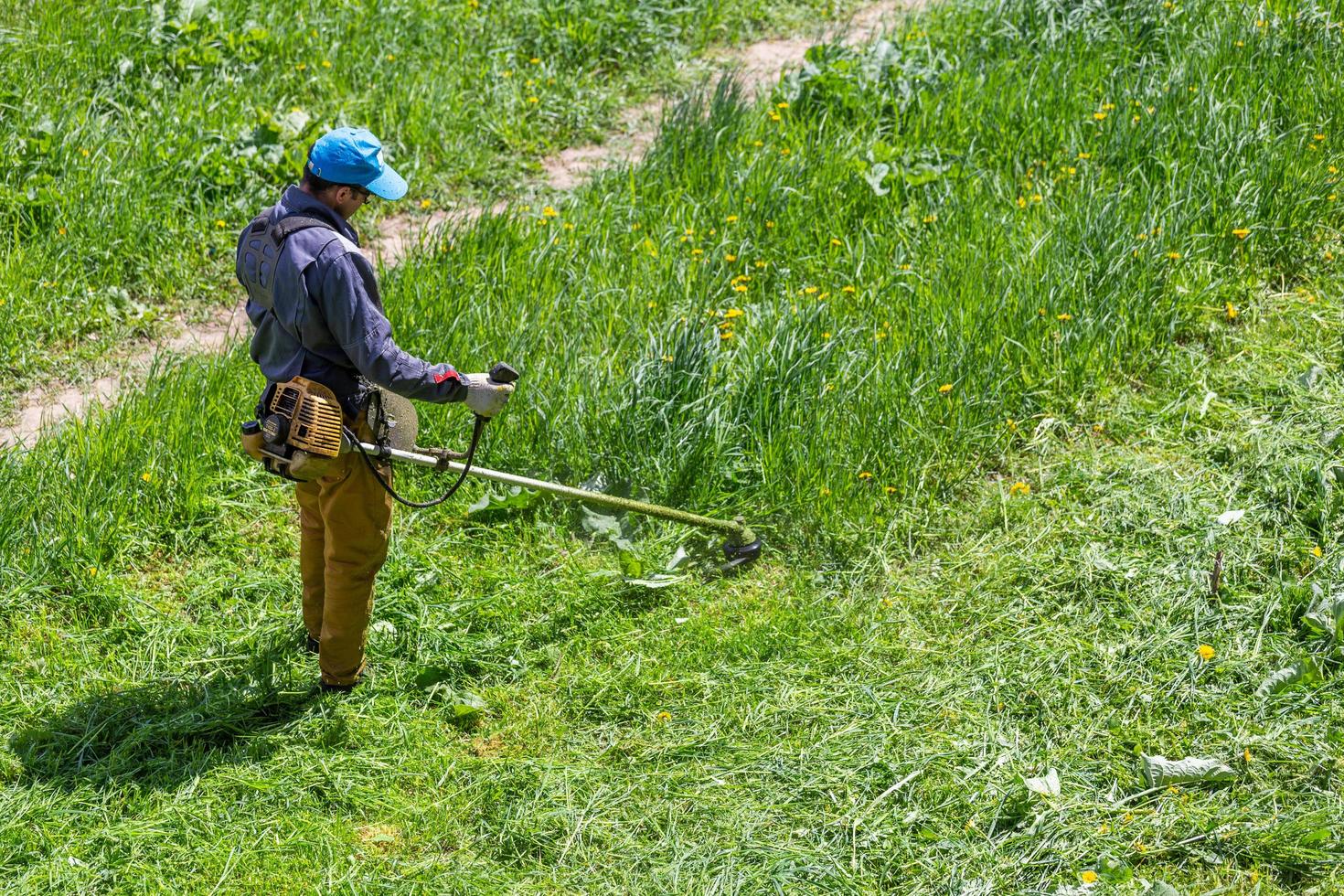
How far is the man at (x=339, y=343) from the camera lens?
11.9 feet

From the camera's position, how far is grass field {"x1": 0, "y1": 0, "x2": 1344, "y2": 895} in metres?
3.69

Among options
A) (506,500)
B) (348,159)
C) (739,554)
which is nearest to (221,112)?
(506,500)

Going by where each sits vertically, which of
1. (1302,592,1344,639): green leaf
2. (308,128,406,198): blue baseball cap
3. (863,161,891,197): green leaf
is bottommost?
(1302,592,1344,639): green leaf

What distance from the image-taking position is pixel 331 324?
12.0 feet

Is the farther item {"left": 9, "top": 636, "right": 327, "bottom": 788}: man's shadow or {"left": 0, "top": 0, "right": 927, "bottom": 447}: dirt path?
{"left": 0, "top": 0, "right": 927, "bottom": 447}: dirt path

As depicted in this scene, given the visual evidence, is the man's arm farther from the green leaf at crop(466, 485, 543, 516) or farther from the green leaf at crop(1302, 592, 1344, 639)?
the green leaf at crop(1302, 592, 1344, 639)

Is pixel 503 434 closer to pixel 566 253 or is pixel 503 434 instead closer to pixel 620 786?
pixel 566 253

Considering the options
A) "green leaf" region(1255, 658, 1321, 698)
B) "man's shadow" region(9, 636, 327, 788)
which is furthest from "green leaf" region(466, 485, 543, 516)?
"green leaf" region(1255, 658, 1321, 698)

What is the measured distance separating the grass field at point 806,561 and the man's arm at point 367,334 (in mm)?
1096

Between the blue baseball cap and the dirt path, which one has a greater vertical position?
the blue baseball cap

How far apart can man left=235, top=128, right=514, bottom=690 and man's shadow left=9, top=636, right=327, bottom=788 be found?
255 mm

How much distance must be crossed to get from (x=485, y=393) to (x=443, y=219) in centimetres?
324

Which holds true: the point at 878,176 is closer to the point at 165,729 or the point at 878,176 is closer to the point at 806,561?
the point at 806,561

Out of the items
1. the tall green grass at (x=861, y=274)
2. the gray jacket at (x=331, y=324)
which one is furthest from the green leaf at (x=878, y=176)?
the gray jacket at (x=331, y=324)
